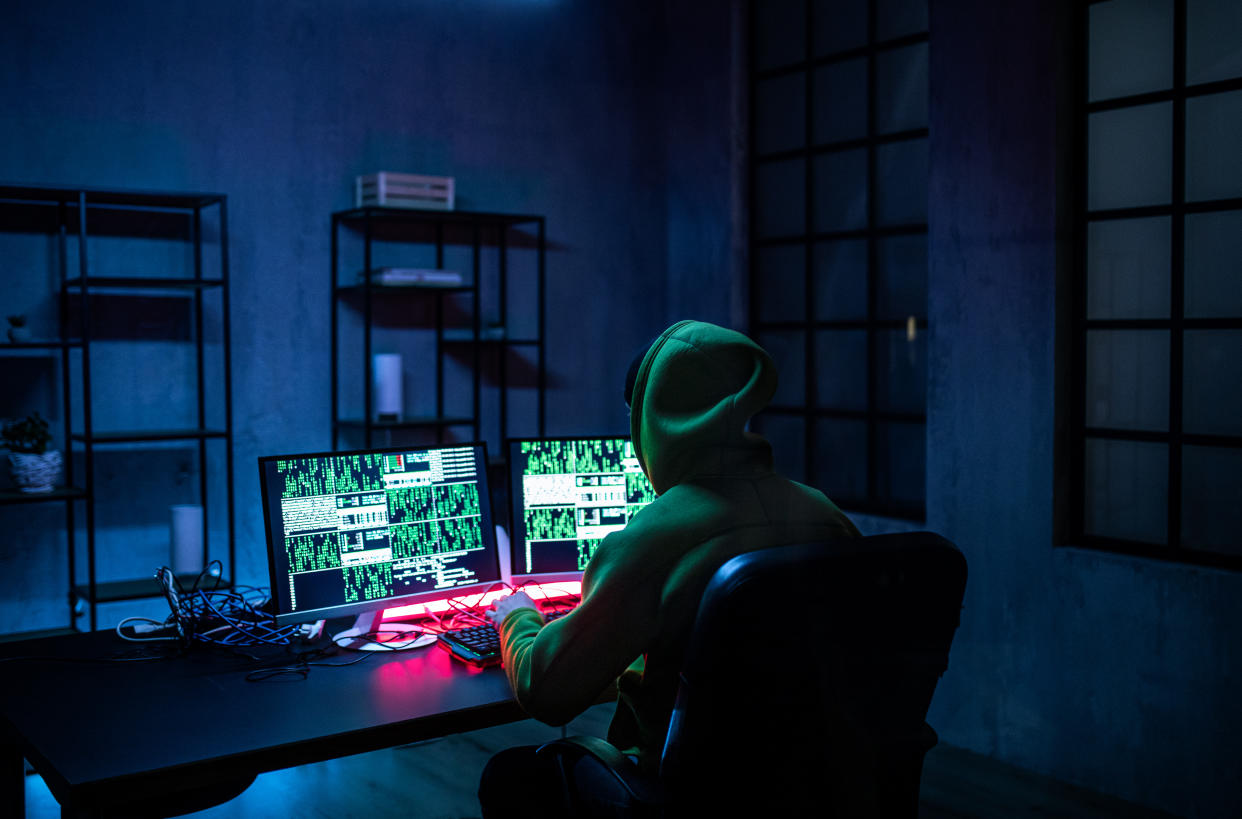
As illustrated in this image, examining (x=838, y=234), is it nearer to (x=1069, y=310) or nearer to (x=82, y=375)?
(x=1069, y=310)

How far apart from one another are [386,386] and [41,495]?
50.0 inches

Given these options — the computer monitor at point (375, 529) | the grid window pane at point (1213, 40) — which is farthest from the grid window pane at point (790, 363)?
the computer monitor at point (375, 529)

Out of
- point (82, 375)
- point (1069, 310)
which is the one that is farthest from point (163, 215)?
point (1069, 310)

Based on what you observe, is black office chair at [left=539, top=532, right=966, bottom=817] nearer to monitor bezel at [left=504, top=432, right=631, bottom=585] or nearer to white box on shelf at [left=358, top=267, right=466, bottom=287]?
monitor bezel at [left=504, top=432, right=631, bottom=585]

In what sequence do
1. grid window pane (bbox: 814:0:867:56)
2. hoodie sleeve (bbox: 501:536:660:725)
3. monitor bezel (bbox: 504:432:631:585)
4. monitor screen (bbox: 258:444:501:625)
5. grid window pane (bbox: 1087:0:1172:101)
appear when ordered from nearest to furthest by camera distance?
hoodie sleeve (bbox: 501:536:660:725) < monitor screen (bbox: 258:444:501:625) < monitor bezel (bbox: 504:432:631:585) < grid window pane (bbox: 1087:0:1172:101) < grid window pane (bbox: 814:0:867:56)

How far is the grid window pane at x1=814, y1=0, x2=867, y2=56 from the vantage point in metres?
4.24

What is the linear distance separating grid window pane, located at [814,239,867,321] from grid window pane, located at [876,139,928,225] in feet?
0.58

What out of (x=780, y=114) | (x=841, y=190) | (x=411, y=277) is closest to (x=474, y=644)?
(x=411, y=277)

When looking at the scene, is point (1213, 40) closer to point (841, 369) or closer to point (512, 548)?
point (841, 369)

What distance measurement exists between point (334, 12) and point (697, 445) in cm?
324

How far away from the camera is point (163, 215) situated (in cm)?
394

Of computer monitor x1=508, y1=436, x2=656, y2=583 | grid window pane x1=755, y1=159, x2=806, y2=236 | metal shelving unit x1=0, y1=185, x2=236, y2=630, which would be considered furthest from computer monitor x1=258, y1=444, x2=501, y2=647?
grid window pane x1=755, y1=159, x2=806, y2=236

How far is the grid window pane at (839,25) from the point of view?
424cm

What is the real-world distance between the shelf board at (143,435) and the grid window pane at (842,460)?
232cm
